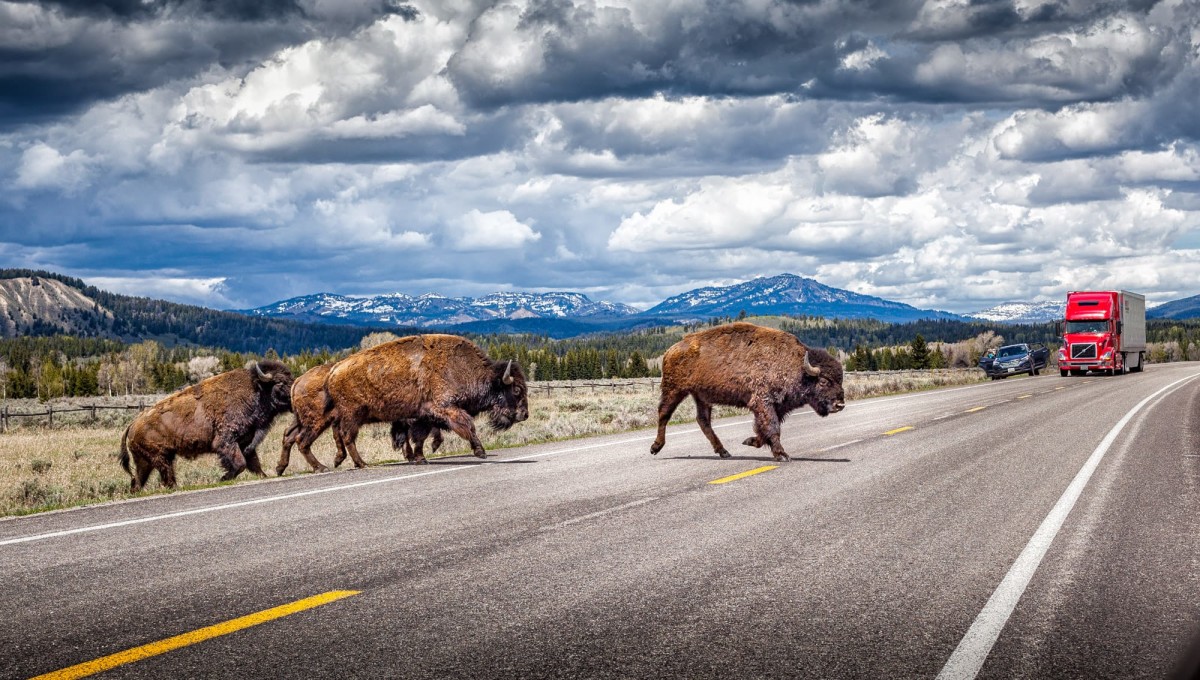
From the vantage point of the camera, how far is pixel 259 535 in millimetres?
8234

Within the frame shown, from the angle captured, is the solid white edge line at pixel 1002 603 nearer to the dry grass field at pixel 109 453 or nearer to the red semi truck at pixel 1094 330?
the dry grass field at pixel 109 453

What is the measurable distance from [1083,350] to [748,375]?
45.6 meters

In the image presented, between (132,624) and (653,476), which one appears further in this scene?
(653,476)

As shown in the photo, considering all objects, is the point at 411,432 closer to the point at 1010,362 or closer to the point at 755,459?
the point at 755,459

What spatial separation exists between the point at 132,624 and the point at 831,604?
13.2ft

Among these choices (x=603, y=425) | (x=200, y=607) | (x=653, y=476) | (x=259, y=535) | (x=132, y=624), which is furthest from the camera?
(x=603, y=425)

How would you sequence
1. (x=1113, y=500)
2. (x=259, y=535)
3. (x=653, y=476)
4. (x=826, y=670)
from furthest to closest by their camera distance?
(x=653, y=476), (x=1113, y=500), (x=259, y=535), (x=826, y=670)

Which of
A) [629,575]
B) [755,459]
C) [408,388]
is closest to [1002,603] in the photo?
[629,575]

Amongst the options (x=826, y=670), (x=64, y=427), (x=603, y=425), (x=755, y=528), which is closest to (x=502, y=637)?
(x=826, y=670)

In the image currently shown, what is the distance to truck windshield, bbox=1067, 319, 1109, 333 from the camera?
52656mm

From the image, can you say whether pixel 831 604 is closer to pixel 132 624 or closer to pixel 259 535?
pixel 132 624

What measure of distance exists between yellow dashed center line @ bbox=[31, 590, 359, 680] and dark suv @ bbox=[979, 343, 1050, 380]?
57.3 meters

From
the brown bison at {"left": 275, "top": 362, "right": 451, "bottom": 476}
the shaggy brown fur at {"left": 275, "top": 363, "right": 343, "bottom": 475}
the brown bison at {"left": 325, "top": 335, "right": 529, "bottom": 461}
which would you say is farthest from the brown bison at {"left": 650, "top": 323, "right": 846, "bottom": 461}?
the shaggy brown fur at {"left": 275, "top": 363, "right": 343, "bottom": 475}

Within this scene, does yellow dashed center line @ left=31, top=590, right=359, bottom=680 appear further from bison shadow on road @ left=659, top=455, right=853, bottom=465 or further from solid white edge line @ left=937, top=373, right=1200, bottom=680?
bison shadow on road @ left=659, top=455, right=853, bottom=465
